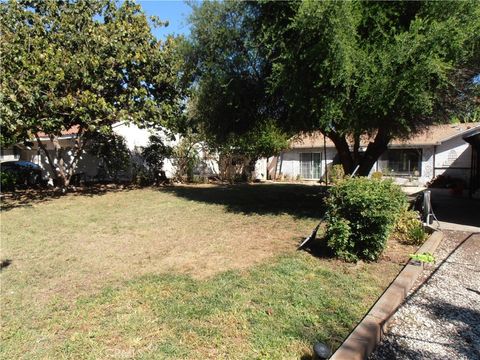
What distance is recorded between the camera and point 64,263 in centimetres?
601

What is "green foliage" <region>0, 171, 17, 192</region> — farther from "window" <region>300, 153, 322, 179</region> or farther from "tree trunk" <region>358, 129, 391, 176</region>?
"window" <region>300, 153, 322, 179</region>

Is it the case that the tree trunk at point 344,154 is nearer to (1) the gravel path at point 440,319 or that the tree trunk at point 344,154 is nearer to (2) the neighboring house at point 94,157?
(1) the gravel path at point 440,319

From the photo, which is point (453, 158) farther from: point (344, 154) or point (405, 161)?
point (344, 154)

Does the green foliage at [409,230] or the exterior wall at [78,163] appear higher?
the exterior wall at [78,163]

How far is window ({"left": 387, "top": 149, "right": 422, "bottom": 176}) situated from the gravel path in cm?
1805

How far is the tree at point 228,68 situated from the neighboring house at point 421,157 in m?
7.41

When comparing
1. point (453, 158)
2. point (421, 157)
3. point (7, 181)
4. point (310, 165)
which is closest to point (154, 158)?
point (7, 181)

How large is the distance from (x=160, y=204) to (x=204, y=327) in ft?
29.6

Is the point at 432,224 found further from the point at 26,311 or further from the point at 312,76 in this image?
the point at 26,311

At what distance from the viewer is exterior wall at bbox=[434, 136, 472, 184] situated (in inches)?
808

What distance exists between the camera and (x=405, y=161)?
904 inches

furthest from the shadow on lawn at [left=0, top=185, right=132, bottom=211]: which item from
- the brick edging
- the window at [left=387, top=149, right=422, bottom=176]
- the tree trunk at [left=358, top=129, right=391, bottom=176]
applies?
the window at [left=387, top=149, right=422, bottom=176]

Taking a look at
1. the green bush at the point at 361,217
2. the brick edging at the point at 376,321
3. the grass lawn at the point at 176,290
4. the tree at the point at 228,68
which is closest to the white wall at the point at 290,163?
the tree at the point at 228,68

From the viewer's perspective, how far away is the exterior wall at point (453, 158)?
67.3 feet
